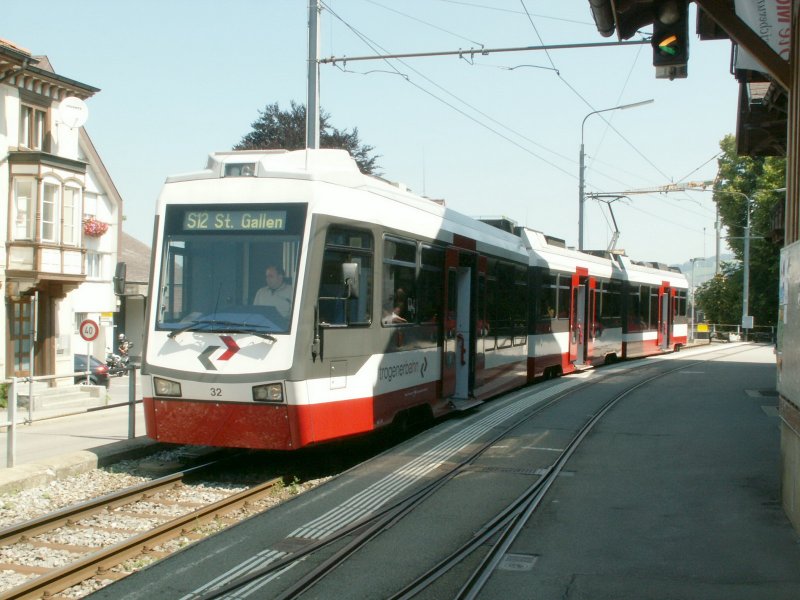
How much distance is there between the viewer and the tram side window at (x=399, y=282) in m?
10.2

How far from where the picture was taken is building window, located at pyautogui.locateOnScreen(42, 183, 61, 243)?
28.9 metres

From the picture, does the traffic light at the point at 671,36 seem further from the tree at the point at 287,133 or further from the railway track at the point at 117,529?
the tree at the point at 287,133

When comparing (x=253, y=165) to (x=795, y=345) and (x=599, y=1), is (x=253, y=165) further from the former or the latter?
(x=795, y=345)

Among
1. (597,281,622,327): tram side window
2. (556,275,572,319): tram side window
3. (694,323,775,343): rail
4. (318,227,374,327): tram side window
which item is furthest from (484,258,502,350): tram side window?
(694,323,775,343): rail

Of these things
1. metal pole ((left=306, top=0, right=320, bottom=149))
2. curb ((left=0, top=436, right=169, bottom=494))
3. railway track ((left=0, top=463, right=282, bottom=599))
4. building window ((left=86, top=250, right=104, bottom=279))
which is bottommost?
railway track ((left=0, top=463, right=282, bottom=599))

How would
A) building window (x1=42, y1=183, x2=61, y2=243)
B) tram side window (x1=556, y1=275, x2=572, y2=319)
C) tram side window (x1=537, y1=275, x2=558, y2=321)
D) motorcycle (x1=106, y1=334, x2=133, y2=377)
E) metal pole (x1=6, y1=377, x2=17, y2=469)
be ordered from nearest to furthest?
metal pole (x1=6, y1=377, x2=17, y2=469), tram side window (x1=537, y1=275, x2=558, y2=321), tram side window (x1=556, y1=275, x2=572, y2=319), building window (x1=42, y1=183, x2=61, y2=243), motorcycle (x1=106, y1=334, x2=133, y2=377)

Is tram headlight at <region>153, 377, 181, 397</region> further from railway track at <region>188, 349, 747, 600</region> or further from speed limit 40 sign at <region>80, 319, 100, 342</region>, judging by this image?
speed limit 40 sign at <region>80, 319, 100, 342</region>

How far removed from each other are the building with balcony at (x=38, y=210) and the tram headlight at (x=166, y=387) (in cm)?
1907

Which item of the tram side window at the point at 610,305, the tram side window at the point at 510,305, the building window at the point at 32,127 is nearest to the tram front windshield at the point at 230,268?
the tram side window at the point at 510,305

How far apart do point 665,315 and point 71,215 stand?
20768 millimetres

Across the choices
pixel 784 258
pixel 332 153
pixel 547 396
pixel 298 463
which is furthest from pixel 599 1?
pixel 547 396

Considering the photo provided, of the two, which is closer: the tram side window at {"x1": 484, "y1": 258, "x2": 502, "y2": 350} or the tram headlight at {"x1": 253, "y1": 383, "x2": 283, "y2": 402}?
the tram headlight at {"x1": 253, "y1": 383, "x2": 283, "y2": 402}

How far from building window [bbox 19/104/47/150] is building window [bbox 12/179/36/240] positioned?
135 cm

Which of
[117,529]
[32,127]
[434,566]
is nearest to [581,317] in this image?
[117,529]
